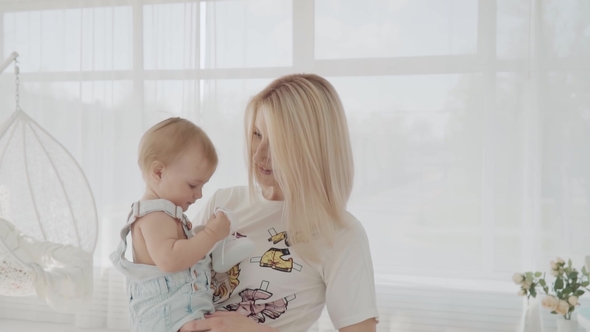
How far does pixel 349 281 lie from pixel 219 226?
0.37 meters

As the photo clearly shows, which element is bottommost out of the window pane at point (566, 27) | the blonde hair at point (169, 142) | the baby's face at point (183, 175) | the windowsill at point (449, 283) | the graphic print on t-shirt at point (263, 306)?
the windowsill at point (449, 283)

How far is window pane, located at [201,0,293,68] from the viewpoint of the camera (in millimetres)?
3801

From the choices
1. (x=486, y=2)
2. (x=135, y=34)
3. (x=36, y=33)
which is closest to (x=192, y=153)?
(x=486, y=2)

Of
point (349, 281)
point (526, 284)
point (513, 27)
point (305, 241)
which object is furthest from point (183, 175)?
point (513, 27)

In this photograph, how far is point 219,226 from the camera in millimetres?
1554

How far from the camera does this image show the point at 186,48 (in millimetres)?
3949

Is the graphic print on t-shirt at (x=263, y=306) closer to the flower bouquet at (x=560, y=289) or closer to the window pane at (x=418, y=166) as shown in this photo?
the flower bouquet at (x=560, y=289)

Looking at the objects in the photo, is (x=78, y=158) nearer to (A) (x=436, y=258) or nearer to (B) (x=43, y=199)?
(B) (x=43, y=199)

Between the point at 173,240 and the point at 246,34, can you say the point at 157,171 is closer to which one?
the point at 173,240

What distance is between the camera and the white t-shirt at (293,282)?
5.08 ft

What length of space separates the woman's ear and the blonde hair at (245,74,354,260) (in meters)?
0.31

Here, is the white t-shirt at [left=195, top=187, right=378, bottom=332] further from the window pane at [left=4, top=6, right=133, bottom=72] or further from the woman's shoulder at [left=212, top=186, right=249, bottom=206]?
the window pane at [left=4, top=6, right=133, bottom=72]

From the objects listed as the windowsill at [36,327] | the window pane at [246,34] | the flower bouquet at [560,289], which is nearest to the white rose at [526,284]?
the flower bouquet at [560,289]

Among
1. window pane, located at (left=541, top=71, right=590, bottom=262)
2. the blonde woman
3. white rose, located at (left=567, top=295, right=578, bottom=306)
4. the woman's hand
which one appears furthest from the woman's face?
window pane, located at (left=541, top=71, right=590, bottom=262)
